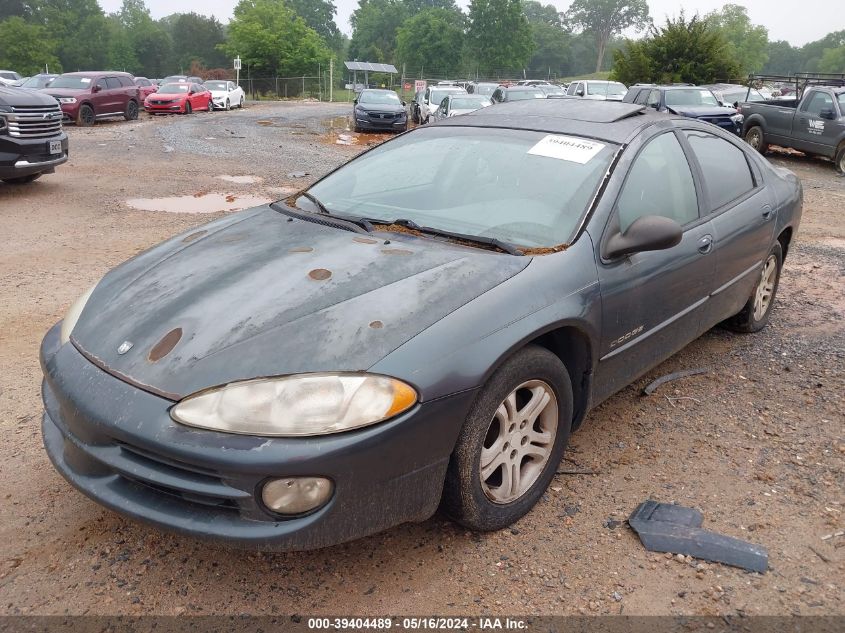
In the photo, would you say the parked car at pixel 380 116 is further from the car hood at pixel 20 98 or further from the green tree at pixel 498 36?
the green tree at pixel 498 36

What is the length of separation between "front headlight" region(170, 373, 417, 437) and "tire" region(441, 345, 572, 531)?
38 cm

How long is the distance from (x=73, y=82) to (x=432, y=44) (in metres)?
61.5

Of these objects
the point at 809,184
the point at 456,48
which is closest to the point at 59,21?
the point at 456,48

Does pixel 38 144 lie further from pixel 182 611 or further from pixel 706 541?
pixel 706 541

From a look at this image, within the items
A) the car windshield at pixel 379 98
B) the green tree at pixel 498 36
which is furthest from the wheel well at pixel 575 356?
the green tree at pixel 498 36

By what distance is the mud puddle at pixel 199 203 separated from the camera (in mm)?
8680

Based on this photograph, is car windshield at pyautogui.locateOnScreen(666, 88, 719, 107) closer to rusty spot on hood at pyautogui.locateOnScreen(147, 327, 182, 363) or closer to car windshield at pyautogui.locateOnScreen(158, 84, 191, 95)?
rusty spot on hood at pyautogui.locateOnScreen(147, 327, 182, 363)

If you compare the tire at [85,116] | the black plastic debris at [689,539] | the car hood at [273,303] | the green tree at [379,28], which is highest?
the green tree at [379,28]

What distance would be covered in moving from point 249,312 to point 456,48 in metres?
81.1

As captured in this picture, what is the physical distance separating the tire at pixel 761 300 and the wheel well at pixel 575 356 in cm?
206

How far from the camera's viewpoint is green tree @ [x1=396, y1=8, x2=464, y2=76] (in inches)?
3000

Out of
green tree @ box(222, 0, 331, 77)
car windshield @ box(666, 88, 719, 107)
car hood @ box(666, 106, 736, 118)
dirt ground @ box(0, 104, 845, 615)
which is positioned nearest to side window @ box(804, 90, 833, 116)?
car hood @ box(666, 106, 736, 118)

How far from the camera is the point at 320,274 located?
2609 mm

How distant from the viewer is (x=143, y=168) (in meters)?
11.9
